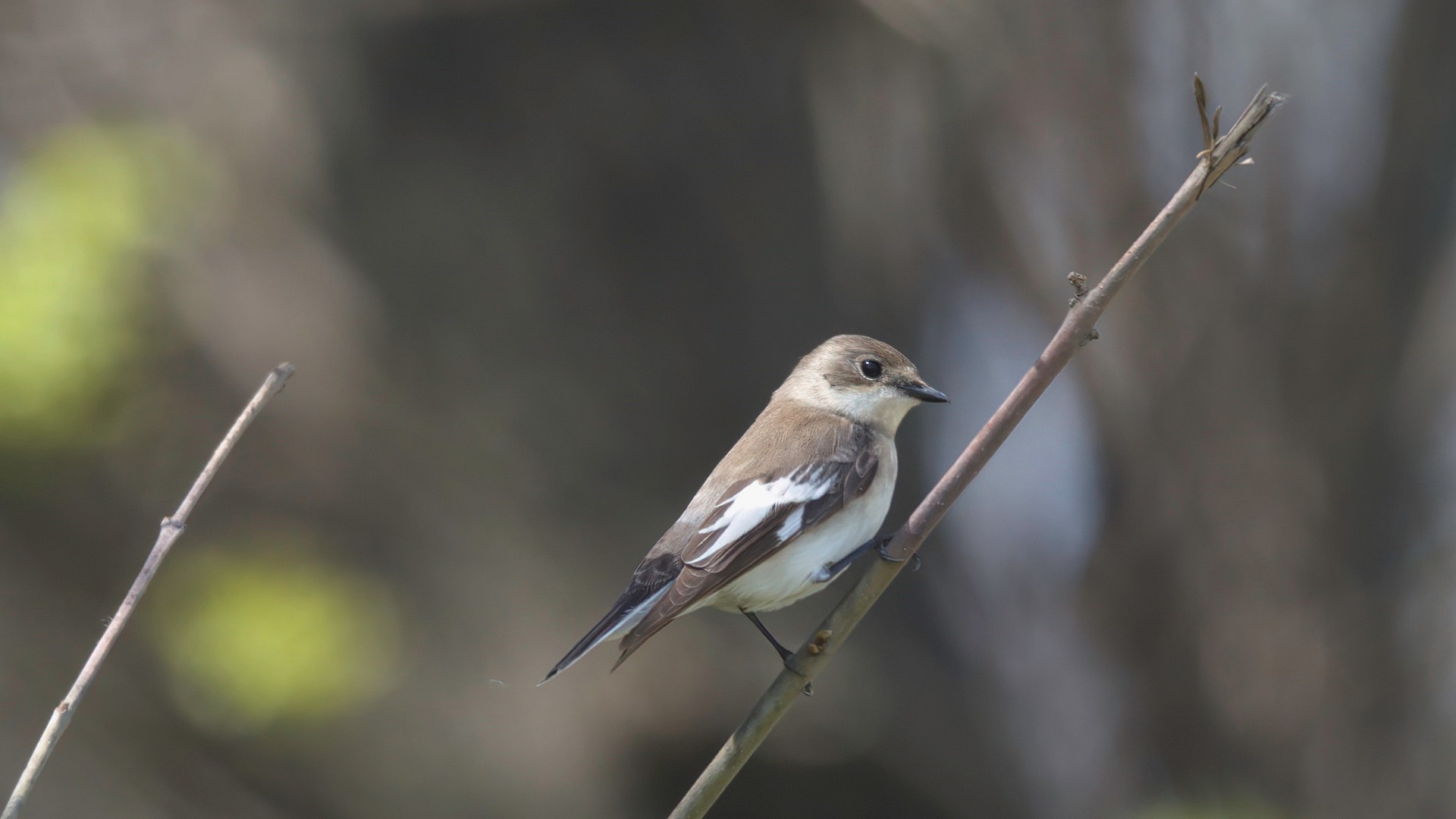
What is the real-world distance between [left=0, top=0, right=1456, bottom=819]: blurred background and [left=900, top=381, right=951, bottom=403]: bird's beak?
2568 mm

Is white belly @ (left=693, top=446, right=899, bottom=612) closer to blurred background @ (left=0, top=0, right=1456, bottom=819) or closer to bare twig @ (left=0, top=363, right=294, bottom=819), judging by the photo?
bare twig @ (left=0, top=363, right=294, bottom=819)

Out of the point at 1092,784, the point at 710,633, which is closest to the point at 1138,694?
the point at 1092,784

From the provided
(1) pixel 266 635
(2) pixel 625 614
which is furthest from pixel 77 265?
(2) pixel 625 614

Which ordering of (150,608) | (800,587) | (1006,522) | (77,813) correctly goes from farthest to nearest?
(1006,522), (77,813), (150,608), (800,587)

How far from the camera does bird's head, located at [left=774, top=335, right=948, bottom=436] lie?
289 centimetres

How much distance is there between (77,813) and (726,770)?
17.1 ft

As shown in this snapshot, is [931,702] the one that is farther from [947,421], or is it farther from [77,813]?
[77,813]

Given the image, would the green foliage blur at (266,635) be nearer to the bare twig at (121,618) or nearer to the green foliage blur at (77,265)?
the green foliage blur at (77,265)

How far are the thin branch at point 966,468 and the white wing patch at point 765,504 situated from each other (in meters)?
0.81

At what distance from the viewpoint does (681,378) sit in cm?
588

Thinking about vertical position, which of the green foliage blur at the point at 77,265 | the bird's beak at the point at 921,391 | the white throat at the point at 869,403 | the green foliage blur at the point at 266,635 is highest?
the bird's beak at the point at 921,391

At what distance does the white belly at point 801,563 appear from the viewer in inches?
95.7

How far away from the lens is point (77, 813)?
5.25 metres

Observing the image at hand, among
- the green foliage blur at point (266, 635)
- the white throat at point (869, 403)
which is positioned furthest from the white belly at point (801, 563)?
the green foliage blur at point (266, 635)
